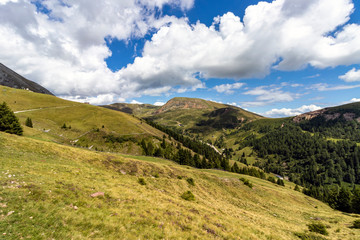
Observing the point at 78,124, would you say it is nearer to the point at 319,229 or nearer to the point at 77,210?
the point at 77,210

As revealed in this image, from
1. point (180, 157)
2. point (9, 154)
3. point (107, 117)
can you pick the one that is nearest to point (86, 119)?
point (107, 117)

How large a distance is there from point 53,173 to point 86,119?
13332 centimetres

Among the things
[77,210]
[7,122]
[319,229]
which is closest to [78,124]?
[7,122]

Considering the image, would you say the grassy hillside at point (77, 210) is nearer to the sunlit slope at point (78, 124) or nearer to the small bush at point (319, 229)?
the small bush at point (319, 229)

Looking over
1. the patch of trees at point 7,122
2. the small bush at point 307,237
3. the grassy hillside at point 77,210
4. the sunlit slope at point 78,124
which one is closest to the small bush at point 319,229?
the grassy hillside at point 77,210

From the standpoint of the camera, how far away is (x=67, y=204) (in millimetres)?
14773

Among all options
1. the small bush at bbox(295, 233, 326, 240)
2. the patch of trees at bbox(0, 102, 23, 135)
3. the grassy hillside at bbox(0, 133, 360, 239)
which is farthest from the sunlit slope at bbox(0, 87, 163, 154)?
the small bush at bbox(295, 233, 326, 240)

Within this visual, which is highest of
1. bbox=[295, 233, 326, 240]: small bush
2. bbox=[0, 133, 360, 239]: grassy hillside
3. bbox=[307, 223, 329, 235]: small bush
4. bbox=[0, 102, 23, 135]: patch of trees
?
bbox=[0, 102, 23, 135]: patch of trees

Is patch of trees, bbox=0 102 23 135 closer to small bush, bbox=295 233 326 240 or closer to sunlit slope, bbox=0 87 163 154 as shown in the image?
sunlit slope, bbox=0 87 163 154

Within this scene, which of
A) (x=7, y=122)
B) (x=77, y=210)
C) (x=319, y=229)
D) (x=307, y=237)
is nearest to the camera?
(x=77, y=210)

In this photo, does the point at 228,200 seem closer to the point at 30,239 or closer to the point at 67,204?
the point at 67,204

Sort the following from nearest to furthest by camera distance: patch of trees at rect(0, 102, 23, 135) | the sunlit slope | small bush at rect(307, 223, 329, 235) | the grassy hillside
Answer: the grassy hillside → small bush at rect(307, 223, 329, 235) → patch of trees at rect(0, 102, 23, 135) → the sunlit slope

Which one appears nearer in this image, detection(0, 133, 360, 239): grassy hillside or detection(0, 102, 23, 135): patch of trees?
detection(0, 133, 360, 239): grassy hillside

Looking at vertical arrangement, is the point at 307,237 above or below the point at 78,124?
below
